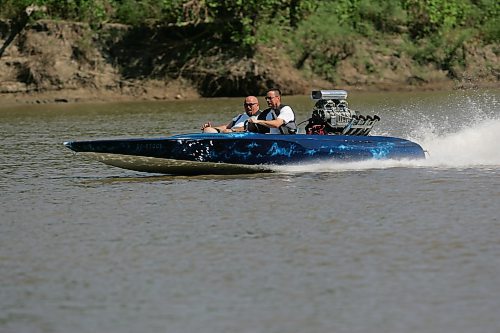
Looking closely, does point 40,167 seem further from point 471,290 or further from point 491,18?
point 491,18

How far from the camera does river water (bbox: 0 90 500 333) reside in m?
8.71

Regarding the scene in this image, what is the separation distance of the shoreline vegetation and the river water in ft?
60.3

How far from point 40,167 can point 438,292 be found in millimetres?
11295

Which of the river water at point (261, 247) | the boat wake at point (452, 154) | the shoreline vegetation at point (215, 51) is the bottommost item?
the river water at point (261, 247)

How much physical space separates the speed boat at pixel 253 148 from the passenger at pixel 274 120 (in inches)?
6.6

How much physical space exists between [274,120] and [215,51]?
73.9 feet

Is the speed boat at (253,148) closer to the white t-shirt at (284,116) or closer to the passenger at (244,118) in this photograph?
the white t-shirt at (284,116)

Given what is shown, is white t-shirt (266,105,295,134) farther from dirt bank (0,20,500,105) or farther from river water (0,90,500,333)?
dirt bank (0,20,500,105)

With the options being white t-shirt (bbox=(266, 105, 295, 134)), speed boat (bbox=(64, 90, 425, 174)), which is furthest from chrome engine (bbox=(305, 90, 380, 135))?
white t-shirt (bbox=(266, 105, 295, 134))

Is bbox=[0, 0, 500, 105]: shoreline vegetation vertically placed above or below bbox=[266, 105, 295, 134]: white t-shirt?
above

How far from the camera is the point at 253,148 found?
1647cm

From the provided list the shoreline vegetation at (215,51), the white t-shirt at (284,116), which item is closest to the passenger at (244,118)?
the white t-shirt at (284,116)

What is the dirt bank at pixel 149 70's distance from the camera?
125 ft

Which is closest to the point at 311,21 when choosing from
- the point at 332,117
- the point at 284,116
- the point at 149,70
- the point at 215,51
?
the point at 215,51
